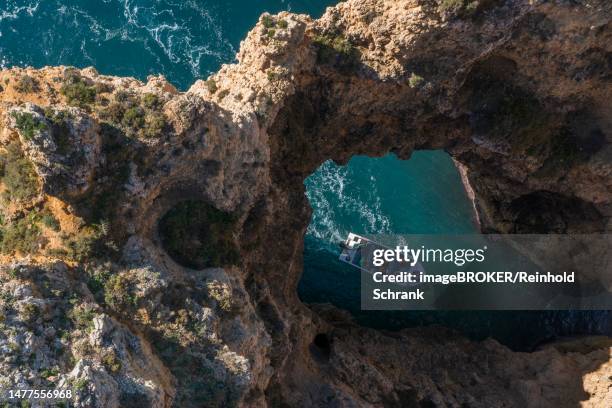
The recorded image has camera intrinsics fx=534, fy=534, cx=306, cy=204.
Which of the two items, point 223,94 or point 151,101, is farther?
point 223,94

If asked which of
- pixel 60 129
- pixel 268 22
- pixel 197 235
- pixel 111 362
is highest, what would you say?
pixel 268 22

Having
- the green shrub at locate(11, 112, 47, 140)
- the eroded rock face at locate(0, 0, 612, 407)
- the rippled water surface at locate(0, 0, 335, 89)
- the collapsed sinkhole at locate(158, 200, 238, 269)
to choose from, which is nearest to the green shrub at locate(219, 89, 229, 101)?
the eroded rock face at locate(0, 0, 612, 407)

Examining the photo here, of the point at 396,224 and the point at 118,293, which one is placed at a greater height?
the point at 396,224

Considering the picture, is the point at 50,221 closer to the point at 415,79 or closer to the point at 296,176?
the point at 296,176

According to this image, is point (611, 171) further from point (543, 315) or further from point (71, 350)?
point (71, 350)

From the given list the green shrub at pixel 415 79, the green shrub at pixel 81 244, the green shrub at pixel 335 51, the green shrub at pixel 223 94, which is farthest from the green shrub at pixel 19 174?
the green shrub at pixel 415 79

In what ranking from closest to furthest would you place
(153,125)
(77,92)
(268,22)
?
1. (153,125)
2. (77,92)
3. (268,22)

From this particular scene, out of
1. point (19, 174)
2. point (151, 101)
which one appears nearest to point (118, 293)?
point (19, 174)

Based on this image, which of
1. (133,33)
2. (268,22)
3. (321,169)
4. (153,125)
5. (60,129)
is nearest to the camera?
(60,129)
